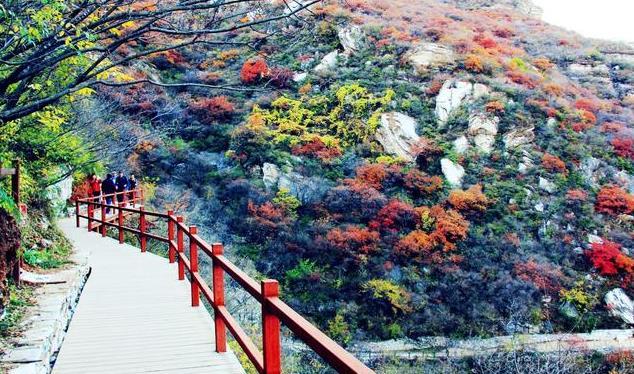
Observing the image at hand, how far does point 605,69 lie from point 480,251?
24715 millimetres

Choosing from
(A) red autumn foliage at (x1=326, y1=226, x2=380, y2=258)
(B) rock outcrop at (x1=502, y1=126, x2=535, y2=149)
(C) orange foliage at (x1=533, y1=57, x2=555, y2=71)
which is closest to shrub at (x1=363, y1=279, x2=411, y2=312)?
(A) red autumn foliage at (x1=326, y1=226, x2=380, y2=258)

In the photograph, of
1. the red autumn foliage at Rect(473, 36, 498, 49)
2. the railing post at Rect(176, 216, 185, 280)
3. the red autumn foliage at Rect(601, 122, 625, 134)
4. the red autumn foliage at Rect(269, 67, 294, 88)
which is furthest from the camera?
the red autumn foliage at Rect(473, 36, 498, 49)

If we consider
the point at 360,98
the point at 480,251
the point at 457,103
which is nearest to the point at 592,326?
the point at 480,251

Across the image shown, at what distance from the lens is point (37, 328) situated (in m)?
4.58

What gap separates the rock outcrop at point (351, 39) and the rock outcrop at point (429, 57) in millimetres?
3546

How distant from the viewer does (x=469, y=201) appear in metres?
21.0

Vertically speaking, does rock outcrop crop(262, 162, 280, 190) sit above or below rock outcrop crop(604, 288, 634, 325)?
above

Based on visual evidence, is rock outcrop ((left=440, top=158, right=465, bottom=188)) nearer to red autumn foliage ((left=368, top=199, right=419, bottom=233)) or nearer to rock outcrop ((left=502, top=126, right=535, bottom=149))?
red autumn foliage ((left=368, top=199, right=419, bottom=233))

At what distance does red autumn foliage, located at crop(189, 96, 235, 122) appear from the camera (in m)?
29.1

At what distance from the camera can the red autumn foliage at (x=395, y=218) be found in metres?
20.5

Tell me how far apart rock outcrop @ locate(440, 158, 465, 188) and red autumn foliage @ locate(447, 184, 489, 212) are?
4.22 feet

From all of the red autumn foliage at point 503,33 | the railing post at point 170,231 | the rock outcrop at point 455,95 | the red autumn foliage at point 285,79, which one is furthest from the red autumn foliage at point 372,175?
the red autumn foliage at point 503,33

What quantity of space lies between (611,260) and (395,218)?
8.27 metres

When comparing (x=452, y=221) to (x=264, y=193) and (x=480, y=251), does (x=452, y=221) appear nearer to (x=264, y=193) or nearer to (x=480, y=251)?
(x=480, y=251)
